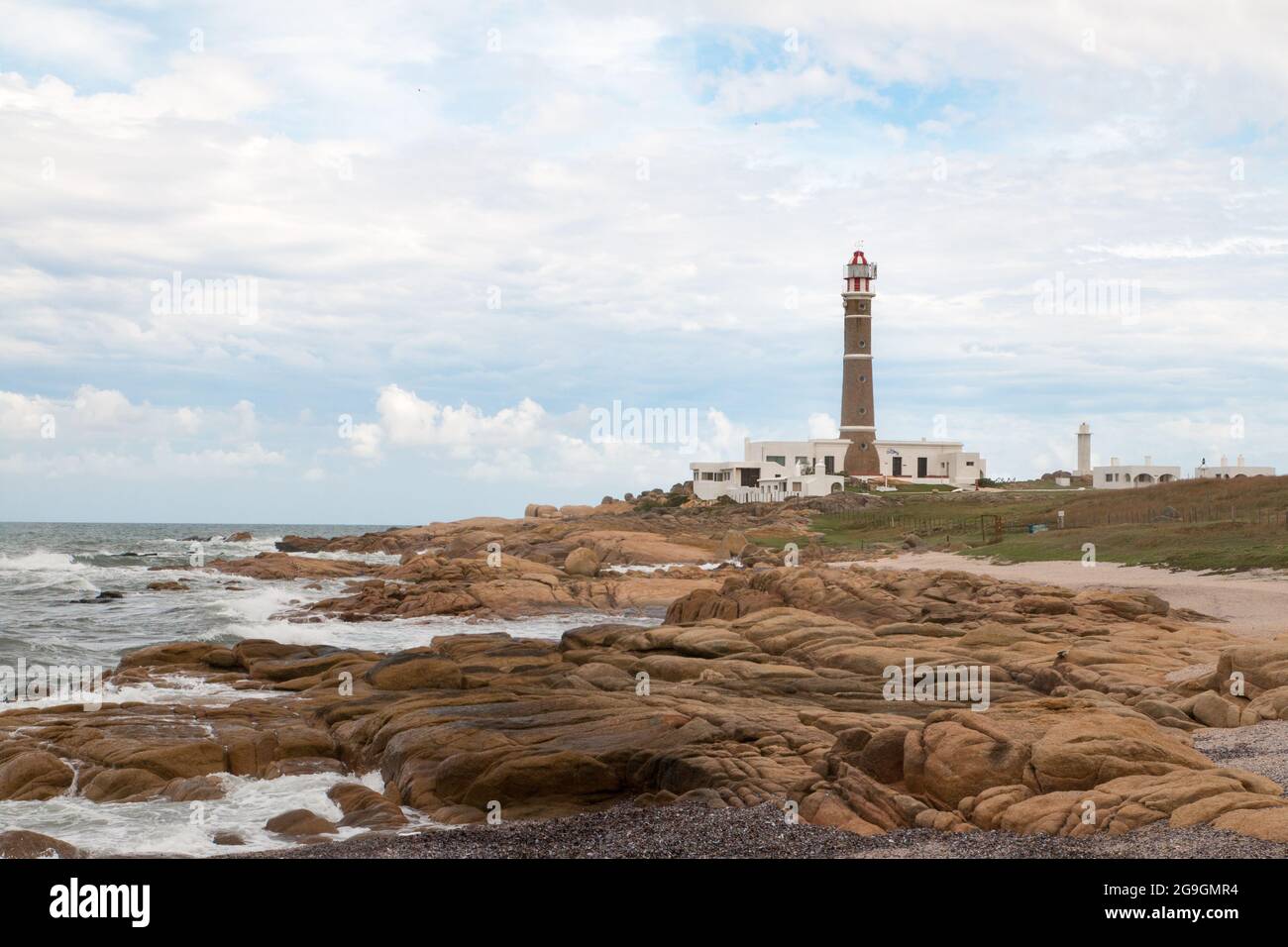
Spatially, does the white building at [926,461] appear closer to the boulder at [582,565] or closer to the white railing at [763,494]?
the white railing at [763,494]

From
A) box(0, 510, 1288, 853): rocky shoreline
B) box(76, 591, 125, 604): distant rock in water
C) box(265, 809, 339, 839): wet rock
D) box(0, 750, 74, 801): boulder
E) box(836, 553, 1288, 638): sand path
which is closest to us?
box(0, 510, 1288, 853): rocky shoreline

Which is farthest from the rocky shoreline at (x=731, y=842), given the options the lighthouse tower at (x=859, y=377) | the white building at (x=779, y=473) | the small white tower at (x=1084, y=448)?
the small white tower at (x=1084, y=448)

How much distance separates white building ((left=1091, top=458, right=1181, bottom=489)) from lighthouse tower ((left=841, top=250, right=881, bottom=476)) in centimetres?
1671

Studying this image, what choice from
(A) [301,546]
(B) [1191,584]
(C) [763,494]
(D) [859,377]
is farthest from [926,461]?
(B) [1191,584]

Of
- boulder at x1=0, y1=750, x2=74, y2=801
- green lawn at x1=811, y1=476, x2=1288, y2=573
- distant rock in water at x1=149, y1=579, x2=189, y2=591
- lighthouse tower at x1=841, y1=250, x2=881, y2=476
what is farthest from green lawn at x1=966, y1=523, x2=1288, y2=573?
lighthouse tower at x1=841, y1=250, x2=881, y2=476

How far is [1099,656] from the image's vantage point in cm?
2155

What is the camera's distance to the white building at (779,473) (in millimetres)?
83556

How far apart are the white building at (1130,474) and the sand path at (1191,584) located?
149 ft

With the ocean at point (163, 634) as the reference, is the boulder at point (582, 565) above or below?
above

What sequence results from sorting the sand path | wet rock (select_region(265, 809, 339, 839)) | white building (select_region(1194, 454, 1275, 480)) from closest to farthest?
1. wet rock (select_region(265, 809, 339, 839))
2. the sand path
3. white building (select_region(1194, 454, 1275, 480))

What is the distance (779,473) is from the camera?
88.4 metres

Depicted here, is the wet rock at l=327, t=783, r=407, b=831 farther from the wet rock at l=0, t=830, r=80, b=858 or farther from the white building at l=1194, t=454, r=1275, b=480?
the white building at l=1194, t=454, r=1275, b=480

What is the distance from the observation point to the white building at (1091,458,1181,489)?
8369 centimetres
